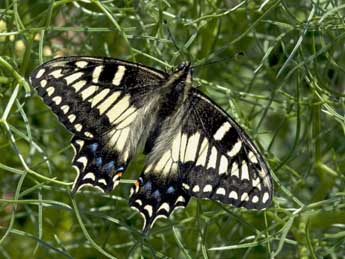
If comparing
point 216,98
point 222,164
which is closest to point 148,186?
point 222,164

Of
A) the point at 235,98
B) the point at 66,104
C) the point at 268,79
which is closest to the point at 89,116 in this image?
the point at 66,104

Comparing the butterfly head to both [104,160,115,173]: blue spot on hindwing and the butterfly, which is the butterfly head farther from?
[104,160,115,173]: blue spot on hindwing

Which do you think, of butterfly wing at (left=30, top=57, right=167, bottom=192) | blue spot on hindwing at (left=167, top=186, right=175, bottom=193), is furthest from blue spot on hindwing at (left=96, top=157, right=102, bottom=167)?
blue spot on hindwing at (left=167, top=186, right=175, bottom=193)

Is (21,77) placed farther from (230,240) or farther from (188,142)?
(230,240)

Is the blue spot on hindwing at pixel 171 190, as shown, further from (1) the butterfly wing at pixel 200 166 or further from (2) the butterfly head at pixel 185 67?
(2) the butterfly head at pixel 185 67

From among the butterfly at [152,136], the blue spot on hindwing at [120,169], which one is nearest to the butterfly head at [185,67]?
the butterfly at [152,136]

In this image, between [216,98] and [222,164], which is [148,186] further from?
[216,98]
